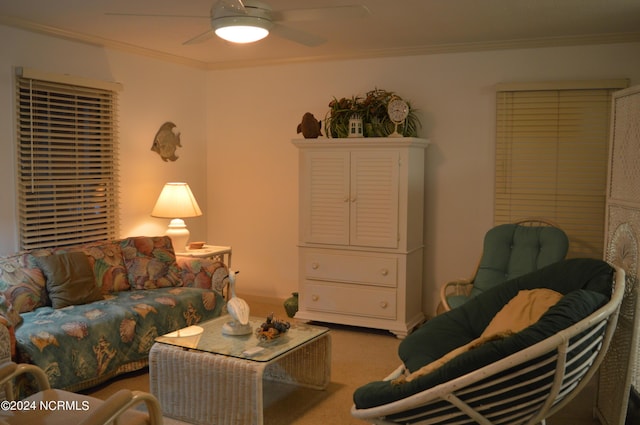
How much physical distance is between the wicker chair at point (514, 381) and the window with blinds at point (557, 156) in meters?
2.50

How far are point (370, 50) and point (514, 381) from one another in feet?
12.0

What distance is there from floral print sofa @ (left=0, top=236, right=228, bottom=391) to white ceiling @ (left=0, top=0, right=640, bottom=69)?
1.59 metres

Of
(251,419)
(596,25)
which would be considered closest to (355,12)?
(251,419)

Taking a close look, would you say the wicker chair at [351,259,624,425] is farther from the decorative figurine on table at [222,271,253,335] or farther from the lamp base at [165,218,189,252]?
the lamp base at [165,218,189,252]

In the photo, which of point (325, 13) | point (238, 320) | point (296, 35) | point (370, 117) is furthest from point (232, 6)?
point (370, 117)

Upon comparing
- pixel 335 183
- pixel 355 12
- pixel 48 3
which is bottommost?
pixel 335 183

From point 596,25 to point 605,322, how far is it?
266cm

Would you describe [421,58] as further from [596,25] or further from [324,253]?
[324,253]

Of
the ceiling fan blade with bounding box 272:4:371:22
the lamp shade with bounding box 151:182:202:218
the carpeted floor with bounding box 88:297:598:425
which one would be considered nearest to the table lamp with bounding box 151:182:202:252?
the lamp shade with bounding box 151:182:202:218

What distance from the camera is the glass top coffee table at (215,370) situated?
10.3ft

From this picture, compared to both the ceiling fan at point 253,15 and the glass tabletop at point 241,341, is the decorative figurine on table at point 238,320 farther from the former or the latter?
the ceiling fan at point 253,15

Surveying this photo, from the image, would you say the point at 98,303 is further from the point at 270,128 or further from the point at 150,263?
the point at 270,128

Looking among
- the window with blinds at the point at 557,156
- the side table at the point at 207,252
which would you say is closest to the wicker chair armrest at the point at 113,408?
the side table at the point at 207,252

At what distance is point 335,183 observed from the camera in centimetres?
507
